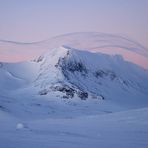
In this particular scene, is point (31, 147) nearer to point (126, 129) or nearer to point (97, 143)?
point (97, 143)

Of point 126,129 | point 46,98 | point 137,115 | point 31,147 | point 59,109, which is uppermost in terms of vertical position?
point 46,98

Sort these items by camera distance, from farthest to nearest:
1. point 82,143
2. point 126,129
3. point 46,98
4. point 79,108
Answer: point 46,98, point 79,108, point 126,129, point 82,143

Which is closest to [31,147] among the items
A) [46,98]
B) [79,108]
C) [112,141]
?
[112,141]

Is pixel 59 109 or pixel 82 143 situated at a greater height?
pixel 59 109

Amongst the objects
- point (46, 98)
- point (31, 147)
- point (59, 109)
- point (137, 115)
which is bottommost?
point (31, 147)

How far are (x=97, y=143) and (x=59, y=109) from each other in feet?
465

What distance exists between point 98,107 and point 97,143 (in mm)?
162431

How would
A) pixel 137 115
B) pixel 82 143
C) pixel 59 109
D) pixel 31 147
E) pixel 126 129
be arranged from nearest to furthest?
pixel 31 147 < pixel 82 143 < pixel 126 129 < pixel 137 115 < pixel 59 109

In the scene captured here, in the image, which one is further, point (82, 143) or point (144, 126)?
point (144, 126)

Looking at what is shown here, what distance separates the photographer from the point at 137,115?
3741 centimetres

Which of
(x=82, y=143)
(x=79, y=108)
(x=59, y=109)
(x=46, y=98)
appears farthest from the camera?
(x=46, y=98)

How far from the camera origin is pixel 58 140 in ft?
76.0

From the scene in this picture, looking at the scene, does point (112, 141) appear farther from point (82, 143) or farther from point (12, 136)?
point (12, 136)

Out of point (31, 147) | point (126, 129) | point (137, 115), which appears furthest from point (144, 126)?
point (31, 147)
